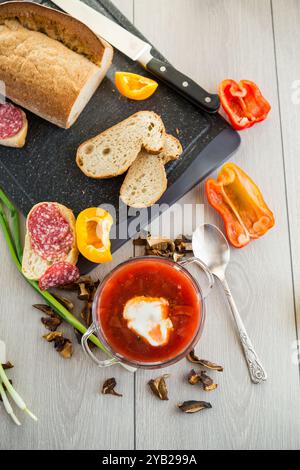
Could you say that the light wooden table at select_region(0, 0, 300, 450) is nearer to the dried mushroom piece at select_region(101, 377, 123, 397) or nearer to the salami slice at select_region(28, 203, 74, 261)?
the dried mushroom piece at select_region(101, 377, 123, 397)

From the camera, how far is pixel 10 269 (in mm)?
1749

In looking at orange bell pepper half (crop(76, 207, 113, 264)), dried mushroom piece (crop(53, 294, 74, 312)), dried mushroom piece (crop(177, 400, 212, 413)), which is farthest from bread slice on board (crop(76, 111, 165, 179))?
dried mushroom piece (crop(177, 400, 212, 413))

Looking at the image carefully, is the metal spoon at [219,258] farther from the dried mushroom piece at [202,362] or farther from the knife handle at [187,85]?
the knife handle at [187,85]

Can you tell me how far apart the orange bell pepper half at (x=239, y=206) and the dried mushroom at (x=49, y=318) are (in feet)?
1.92

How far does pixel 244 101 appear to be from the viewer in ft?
6.01

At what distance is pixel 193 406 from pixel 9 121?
1030mm

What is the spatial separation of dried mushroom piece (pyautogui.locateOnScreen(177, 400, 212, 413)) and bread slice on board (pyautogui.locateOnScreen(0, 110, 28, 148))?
936 millimetres

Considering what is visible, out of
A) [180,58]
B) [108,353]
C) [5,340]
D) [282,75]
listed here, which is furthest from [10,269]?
[282,75]

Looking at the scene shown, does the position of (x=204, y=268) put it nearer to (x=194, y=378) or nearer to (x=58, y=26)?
(x=194, y=378)

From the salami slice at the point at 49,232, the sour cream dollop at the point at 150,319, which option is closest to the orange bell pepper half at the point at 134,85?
the salami slice at the point at 49,232
